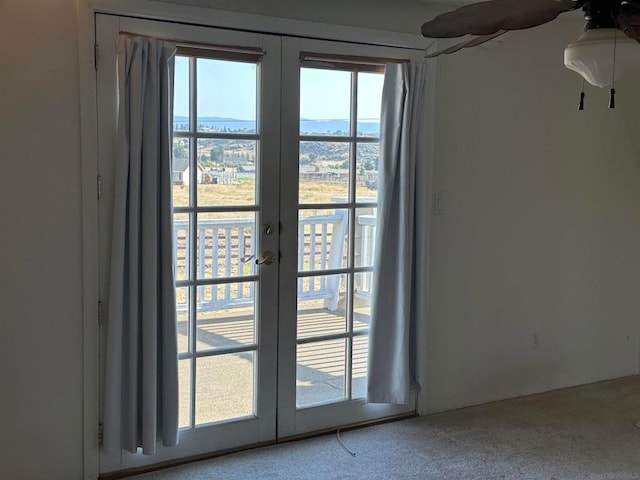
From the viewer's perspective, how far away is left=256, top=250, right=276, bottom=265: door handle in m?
3.23

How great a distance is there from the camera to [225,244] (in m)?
3.15

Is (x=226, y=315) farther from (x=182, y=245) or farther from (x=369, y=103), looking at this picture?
(x=369, y=103)

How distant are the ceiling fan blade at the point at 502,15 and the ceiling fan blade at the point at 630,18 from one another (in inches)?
6.9

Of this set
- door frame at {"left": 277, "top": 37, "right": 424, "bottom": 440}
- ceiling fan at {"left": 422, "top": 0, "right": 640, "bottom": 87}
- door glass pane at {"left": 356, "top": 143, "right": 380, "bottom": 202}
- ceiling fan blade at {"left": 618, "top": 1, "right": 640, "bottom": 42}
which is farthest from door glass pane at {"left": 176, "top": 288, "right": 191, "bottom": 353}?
ceiling fan blade at {"left": 618, "top": 1, "right": 640, "bottom": 42}

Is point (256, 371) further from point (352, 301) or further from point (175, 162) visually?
point (175, 162)

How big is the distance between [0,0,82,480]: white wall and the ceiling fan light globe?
1964 millimetres

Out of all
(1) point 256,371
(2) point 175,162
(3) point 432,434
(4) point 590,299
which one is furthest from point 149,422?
(4) point 590,299

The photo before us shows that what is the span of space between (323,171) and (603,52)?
170cm

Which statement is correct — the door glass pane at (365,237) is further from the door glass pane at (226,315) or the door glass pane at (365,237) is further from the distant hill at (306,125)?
the door glass pane at (226,315)

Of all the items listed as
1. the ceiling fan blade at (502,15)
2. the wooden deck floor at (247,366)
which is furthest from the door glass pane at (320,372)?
the ceiling fan blade at (502,15)

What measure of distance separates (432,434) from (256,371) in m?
1.01

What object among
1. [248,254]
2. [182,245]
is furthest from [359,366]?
[182,245]

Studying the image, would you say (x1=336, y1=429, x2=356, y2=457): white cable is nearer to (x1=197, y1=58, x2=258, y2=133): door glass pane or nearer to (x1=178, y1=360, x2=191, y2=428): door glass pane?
(x1=178, y1=360, x2=191, y2=428): door glass pane

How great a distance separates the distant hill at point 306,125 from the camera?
3016mm
